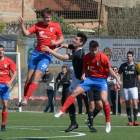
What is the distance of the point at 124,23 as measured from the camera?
69.6ft

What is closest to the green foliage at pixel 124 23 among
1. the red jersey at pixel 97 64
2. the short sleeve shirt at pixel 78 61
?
the red jersey at pixel 97 64

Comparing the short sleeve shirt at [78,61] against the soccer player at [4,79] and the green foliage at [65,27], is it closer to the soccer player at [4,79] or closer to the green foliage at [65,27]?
the soccer player at [4,79]

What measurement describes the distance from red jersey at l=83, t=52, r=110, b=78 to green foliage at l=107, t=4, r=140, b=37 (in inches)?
445

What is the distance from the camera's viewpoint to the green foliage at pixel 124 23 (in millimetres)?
20577

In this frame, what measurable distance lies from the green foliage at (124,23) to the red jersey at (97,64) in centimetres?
1129

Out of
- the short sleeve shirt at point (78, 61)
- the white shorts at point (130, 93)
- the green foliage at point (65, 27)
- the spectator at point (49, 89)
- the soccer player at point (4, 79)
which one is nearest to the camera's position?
the short sleeve shirt at point (78, 61)

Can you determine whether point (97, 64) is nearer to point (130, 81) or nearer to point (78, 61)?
point (78, 61)

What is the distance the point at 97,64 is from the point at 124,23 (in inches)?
493

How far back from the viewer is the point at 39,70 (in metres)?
9.03

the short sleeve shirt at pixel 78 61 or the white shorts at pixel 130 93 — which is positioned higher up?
the short sleeve shirt at pixel 78 61

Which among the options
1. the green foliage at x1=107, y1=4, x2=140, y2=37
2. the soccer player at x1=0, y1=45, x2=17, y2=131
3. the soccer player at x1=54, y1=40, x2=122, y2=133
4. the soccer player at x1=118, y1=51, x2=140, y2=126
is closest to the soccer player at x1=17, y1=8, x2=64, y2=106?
the soccer player at x1=54, y1=40, x2=122, y2=133

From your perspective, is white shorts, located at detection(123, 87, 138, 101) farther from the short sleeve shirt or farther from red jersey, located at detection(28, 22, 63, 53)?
red jersey, located at detection(28, 22, 63, 53)

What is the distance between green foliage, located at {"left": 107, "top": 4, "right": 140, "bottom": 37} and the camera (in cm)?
2058

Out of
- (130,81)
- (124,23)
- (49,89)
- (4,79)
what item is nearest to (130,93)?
(130,81)
